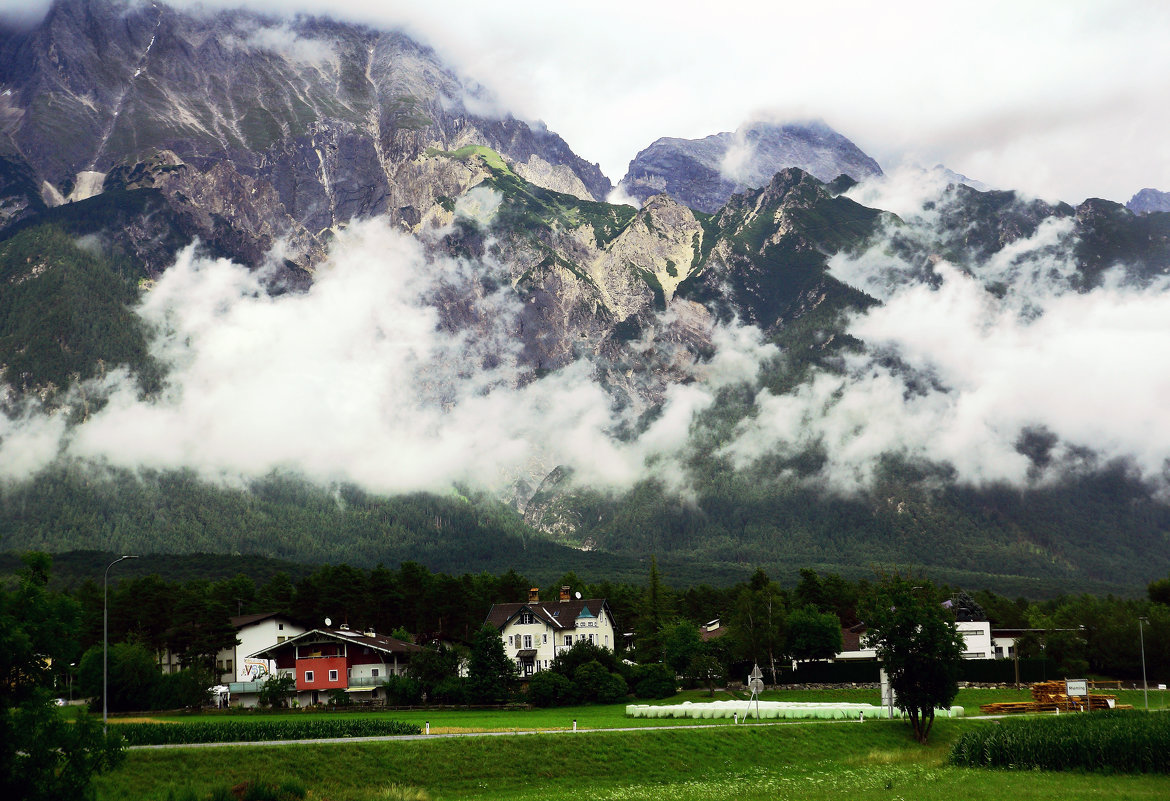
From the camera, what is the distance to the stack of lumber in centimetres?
6956

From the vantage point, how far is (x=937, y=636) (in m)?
64.3

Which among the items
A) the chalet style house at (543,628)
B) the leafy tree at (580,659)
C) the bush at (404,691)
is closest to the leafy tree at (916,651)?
the leafy tree at (580,659)

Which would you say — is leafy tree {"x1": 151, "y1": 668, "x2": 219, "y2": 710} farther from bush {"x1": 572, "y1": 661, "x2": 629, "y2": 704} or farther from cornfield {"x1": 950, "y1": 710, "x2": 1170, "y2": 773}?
cornfield {"x1": 950, "y1": 710, "x2": 1170, "y2": 773}

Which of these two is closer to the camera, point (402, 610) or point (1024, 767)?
point (1024, 767)

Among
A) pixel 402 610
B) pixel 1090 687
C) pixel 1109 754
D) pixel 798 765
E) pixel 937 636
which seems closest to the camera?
pixel 1109 754

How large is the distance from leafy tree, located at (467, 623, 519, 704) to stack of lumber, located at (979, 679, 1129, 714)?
38.4 metres

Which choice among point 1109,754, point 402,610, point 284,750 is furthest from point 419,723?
point 402,610

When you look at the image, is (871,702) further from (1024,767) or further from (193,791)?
(193,791)

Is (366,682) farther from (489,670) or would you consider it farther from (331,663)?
(489,670)

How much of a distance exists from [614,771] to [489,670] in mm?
35569

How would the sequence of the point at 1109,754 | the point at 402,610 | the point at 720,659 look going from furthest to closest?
1. the point at 402,610
2. the point at 720,659
3. the point at 1109,754

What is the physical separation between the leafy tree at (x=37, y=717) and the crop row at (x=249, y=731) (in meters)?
16.2

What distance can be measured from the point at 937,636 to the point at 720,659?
4007 centimetres

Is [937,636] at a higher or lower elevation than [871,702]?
higher
